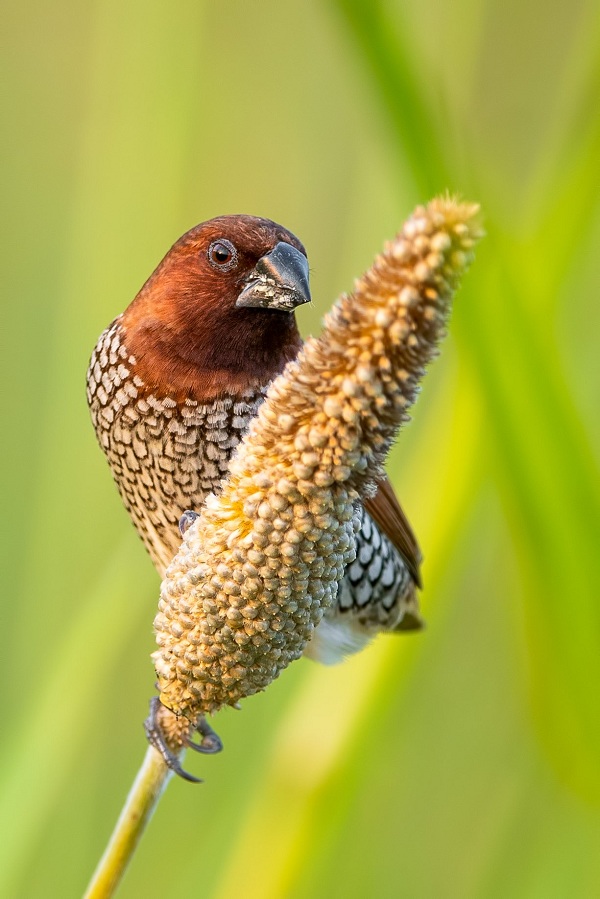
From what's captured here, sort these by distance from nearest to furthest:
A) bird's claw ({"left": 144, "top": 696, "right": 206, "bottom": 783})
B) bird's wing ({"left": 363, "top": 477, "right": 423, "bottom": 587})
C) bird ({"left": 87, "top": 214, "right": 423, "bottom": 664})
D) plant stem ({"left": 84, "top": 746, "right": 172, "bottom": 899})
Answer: plant stem ({"left": 84, "top": 746, "right": 172, "bottom": 899}), bird's claw ({"left": 144, "top": 696, "right": 206, "bottom": 783}), bird ({"left": 87, "top": 214, "right": 423, "bottom": 664}), bird's wing ({"left": 363, "top": 477, "right": 423, "bottom": 587})

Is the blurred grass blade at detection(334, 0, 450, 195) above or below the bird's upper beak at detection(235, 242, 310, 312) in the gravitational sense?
above

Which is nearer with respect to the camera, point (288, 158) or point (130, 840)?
point (130, 840)

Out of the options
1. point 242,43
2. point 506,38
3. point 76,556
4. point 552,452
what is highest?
point 506,38

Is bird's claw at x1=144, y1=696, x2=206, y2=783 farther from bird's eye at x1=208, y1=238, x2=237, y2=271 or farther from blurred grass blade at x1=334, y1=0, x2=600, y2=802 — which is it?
bird's eye at x1=208, y1=238, x2=237, y2=271

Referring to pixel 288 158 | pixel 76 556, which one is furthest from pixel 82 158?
pixel 76 556

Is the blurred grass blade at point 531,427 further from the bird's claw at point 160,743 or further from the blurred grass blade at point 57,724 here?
the blurred grass blade at point 57,724

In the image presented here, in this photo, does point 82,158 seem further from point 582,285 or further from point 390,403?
point 390,403

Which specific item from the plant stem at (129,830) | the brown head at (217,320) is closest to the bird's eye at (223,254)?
the brown head at (217,320)

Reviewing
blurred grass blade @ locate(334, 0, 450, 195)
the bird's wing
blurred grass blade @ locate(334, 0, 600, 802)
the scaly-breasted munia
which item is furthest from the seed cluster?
the bird's wing
